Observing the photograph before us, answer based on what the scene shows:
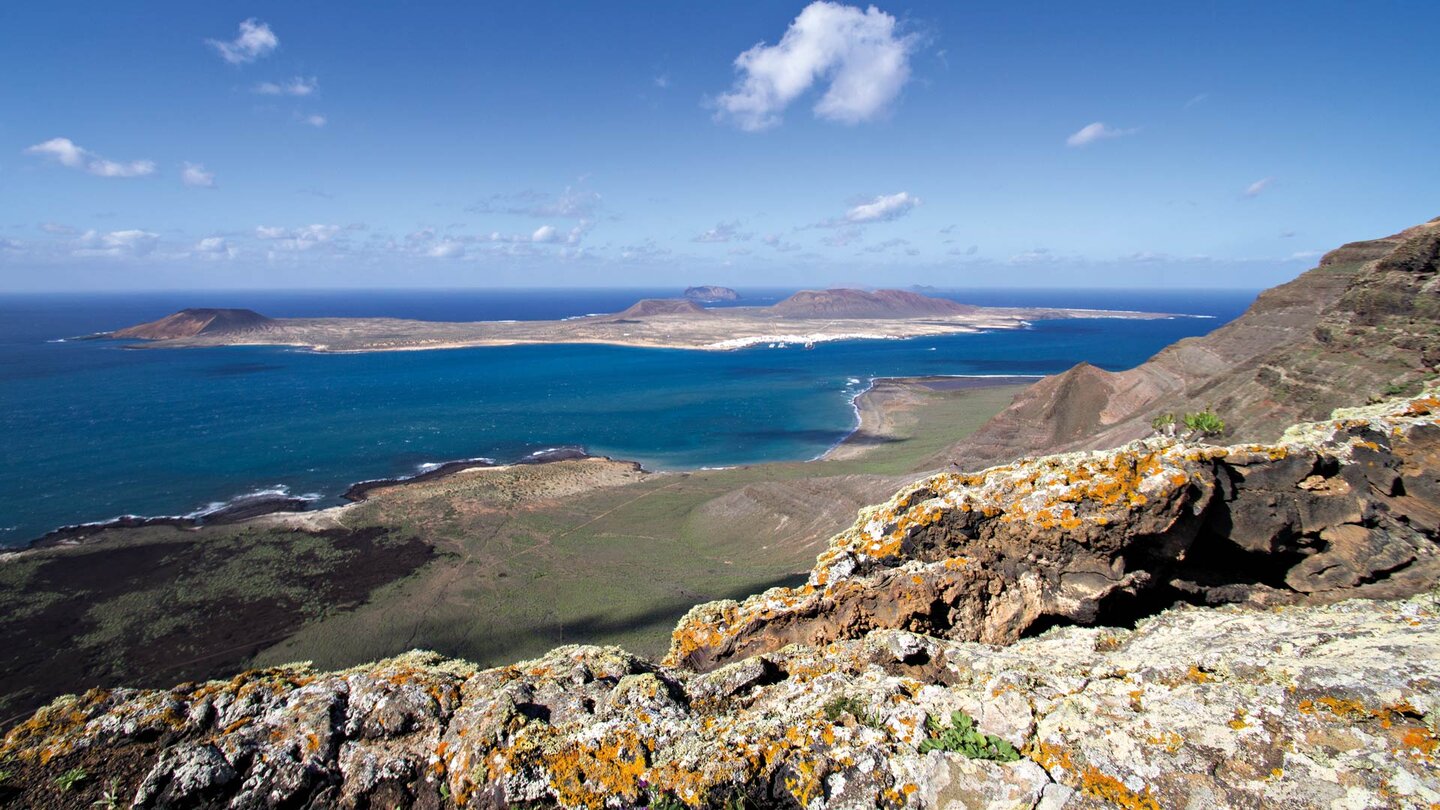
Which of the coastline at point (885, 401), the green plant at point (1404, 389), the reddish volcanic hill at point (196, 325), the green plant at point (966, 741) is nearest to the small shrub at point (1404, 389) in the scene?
the green plant at point (1404, 389)

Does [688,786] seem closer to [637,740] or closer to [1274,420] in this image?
[637,740]

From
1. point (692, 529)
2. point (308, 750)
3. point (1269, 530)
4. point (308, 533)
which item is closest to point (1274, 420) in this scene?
point (1269, 530)

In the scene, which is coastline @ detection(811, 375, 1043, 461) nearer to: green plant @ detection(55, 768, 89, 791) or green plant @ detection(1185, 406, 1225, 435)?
green plant @ detection(1185, 406, 1225, 435)

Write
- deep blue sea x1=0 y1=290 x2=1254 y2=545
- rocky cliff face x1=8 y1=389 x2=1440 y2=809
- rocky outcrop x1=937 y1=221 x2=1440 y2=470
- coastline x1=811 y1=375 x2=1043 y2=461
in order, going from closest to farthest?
rocky cliff face x1=8 y1=389 x2=1440 y2=809 < rocky outcrop x1=937 y1=221 x2=1440 y2=470 < deep blue sea x1=0 y1=290 x2=1254 y2=545 < coastline x1=811 y1=375 x2=1043 y2=461

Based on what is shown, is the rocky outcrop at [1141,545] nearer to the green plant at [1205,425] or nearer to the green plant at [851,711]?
the green plant at [851,711]

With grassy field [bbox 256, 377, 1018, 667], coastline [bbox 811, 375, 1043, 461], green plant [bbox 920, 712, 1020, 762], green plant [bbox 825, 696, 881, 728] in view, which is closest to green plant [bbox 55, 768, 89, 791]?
green plant [bbox 825, 696, 881, 728]

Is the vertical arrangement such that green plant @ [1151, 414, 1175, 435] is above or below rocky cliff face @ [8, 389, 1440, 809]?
below
